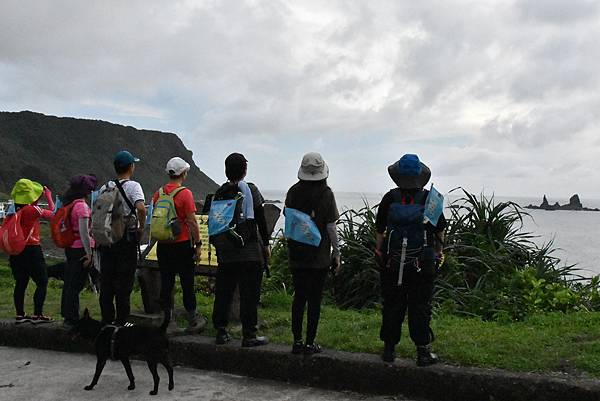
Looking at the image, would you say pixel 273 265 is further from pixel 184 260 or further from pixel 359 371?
pixel 359 371

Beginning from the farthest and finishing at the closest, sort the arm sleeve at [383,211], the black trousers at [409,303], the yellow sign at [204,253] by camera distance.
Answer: the yellow sign at [204,253] → the arm sleeve at [383,211] → the black trousers at [409,303]

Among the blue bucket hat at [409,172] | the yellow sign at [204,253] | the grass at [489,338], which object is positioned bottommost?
the grass at [489,338]

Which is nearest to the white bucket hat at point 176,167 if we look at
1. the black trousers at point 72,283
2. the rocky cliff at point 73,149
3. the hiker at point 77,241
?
the hiker at point 77,241

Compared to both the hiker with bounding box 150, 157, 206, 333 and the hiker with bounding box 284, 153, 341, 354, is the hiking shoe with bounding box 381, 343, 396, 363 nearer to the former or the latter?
the hiker with bounding box 284, 153, 341, 354

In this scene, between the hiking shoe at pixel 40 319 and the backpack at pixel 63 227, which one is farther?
the hiking shoe at pixel 40 319

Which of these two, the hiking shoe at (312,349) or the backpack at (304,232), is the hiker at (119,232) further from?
the hiking shoe at (312,349)

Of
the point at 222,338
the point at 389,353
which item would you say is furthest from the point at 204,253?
the point at 389,353

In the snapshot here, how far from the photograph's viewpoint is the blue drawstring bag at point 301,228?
17.5ft

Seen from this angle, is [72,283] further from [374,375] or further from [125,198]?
[374,375]

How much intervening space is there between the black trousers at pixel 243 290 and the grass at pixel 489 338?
352 millimetres

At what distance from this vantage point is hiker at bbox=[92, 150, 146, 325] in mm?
5867

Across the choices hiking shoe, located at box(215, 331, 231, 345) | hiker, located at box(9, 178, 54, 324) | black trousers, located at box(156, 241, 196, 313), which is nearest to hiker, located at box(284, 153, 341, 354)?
hiking shoe, located at box(215, 331, 231, 345)

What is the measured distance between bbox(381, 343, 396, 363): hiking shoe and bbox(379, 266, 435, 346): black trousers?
0.13 feet

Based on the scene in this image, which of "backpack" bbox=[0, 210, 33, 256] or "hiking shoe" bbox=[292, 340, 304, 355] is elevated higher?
"backpack" bbox=[0, 210, 33, 256]
